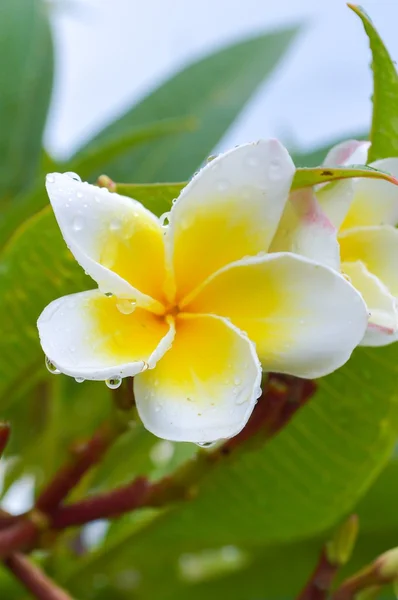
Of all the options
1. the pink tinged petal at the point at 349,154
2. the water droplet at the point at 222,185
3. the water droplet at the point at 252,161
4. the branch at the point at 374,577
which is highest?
the water droplet at the point at 252,161

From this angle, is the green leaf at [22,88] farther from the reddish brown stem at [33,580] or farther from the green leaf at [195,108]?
the reddish brown stem at [33,580]

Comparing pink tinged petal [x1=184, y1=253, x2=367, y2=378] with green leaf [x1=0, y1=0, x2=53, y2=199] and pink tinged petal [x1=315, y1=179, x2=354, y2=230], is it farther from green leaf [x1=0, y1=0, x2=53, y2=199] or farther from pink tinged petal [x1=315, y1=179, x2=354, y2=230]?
green leaf [x1=0, y1=0, x2=53, y2=199]

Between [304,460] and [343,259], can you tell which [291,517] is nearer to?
[304,460]

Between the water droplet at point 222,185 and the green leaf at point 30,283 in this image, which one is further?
the green leaf at point 30,283

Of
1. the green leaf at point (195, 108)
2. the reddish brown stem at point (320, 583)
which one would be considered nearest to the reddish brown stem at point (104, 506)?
the reddish brown stem at point (320, 583)

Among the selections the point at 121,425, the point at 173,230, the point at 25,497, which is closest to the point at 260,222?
the point at 173,230

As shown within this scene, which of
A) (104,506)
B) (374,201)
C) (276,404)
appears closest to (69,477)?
(104,506)

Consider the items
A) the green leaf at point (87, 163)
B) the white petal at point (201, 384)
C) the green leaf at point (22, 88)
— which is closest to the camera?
the white petal at point (201, 384)
